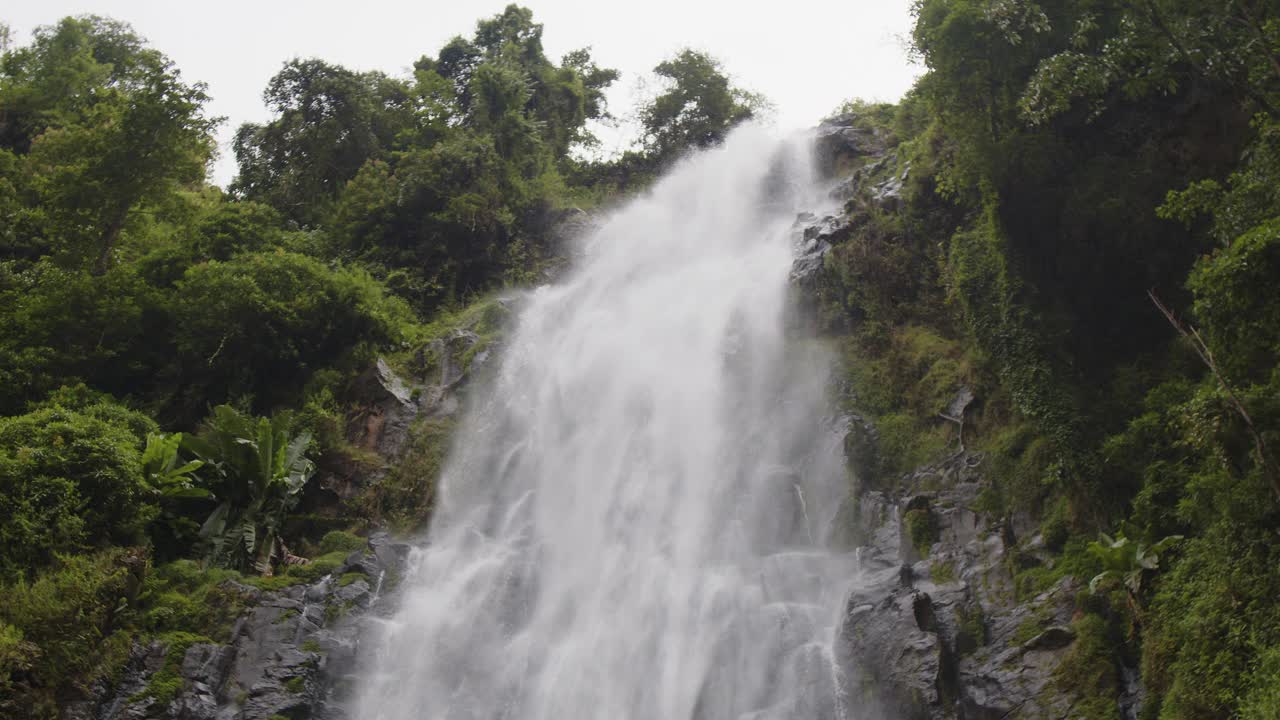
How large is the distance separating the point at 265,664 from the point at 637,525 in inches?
229

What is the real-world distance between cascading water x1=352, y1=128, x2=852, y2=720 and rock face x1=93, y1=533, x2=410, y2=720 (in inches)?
23.3

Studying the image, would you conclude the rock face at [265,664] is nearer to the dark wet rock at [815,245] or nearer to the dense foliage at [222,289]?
the dense foliage at [222,289]

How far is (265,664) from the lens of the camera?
A: 12453 millimetres

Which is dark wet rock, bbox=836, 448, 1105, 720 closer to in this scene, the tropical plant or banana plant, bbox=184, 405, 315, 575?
the tropical plant

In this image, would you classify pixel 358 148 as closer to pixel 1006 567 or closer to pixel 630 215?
pixel 630 215

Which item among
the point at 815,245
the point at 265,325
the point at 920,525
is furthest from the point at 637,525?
the point at 265,325

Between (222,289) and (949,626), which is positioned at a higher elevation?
(222,289)

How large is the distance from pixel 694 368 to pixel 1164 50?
9.50m

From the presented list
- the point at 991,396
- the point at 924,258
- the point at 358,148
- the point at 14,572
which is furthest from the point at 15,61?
the point at 991,396

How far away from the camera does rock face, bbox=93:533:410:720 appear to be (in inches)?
463

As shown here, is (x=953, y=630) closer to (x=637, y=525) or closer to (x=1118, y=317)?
(x=1118, y=317)

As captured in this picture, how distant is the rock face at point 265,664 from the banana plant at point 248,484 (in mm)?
1443

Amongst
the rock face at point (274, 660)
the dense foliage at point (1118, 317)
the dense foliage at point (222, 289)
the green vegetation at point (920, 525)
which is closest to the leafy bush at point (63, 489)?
the dense foliage at point (222, 289)

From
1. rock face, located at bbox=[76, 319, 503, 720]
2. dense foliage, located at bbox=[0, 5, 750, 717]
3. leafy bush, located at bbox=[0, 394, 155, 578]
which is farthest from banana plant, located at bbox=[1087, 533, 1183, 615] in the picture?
leafy bush, located at bbox=[0, 394, 155, 578]
